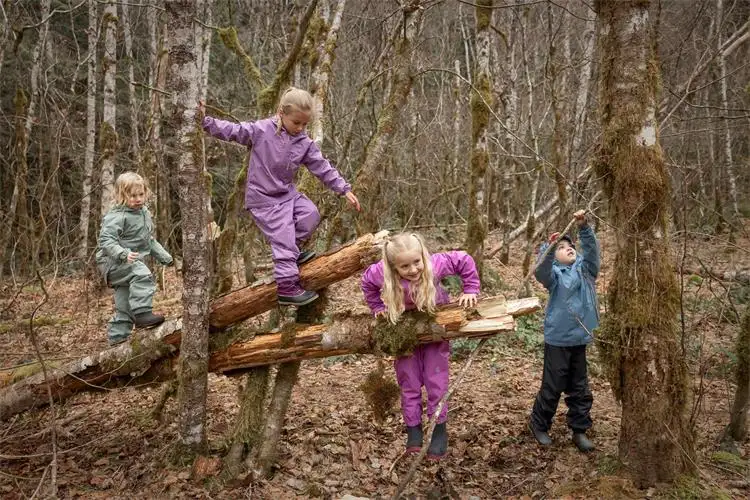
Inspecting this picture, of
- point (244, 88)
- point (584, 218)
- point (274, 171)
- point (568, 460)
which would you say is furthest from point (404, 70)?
point (244, 88)

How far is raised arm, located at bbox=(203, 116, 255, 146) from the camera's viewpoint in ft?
12.9

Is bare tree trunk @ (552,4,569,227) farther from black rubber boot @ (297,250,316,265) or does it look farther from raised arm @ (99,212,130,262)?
raised arm @ (99,212,130,262)

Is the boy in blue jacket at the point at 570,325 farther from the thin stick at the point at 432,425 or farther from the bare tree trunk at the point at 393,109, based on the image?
the bare tree trunk at the point at 393,109

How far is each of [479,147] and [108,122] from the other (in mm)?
7599

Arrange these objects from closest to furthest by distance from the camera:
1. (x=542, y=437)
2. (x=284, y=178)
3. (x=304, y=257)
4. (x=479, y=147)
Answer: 1. (x=304, y=257)
2. (x=284, y=178)
3. (x=542, y=437)
4. (x=479, y=147)

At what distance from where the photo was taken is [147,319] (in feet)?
15.6

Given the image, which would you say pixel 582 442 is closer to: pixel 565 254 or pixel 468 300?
pixel 565 254

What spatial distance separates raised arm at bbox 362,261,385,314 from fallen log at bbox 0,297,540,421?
140mm

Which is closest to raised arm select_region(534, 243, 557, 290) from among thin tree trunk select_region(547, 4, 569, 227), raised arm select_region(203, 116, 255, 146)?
raised arm select_region(203, 116, 255, 146)

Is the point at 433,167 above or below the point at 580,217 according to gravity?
above

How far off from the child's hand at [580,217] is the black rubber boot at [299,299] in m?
2.14

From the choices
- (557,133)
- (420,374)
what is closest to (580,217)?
(420,374)

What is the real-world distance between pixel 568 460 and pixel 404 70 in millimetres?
4437

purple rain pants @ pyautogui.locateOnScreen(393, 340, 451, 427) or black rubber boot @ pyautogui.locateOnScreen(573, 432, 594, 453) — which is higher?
purple rain pants @ pyautogui.locateOnScreen(393, 340, 451, 427)
